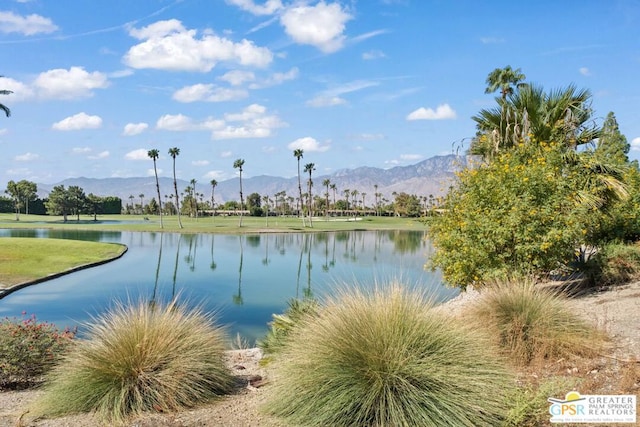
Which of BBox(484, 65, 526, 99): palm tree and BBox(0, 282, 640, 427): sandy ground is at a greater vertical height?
BBox(484, 65, 526, 99): palm tree

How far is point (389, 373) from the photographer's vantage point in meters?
4.75

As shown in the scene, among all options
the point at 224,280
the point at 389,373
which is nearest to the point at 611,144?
the point at 224,280

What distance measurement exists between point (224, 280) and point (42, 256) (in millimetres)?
13517

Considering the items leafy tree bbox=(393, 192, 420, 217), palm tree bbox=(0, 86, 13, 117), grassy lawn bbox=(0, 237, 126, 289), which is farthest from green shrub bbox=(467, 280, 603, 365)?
leafy tree bbox=(393, 192, 420, 217)

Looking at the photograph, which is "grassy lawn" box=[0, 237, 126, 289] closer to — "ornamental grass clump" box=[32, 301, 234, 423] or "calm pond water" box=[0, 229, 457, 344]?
"calm pond water" box=[0, 229, 457, 344]

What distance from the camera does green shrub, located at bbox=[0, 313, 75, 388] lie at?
23.5 ft

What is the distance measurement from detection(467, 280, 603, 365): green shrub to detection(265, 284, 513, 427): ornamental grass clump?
1.37 meters

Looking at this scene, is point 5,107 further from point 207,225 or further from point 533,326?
point 207,225

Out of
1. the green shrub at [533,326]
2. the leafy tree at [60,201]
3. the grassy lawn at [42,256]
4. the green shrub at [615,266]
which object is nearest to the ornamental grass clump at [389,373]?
the green shrub at [533,326]

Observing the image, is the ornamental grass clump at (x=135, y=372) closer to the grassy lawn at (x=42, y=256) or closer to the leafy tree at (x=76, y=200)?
the grassy lawn at (x=42, y=256)

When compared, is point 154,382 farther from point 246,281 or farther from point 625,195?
point 246,281

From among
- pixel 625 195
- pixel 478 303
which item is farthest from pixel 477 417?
pixel 625 195

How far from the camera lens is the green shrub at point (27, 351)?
23.5 ft

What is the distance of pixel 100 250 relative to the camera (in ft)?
131
